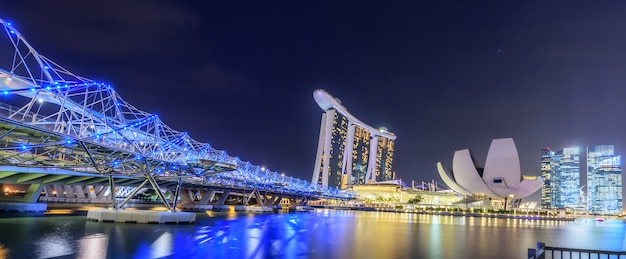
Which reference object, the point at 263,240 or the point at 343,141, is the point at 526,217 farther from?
the point at 263,240

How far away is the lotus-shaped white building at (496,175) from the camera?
99.1 m

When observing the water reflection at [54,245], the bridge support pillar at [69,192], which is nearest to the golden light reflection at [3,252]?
the water reflection at [54,245]

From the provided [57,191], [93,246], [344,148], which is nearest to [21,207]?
[93,246]

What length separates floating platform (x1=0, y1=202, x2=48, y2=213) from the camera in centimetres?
3784

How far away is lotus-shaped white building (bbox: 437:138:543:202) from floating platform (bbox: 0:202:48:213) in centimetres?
8985

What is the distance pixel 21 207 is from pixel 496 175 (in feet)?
308

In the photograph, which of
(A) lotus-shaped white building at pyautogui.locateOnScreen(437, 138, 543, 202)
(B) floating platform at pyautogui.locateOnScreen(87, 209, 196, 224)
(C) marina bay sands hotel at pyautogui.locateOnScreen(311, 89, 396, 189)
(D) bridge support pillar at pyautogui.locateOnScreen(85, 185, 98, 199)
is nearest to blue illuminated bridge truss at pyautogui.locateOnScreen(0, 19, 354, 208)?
(B) floating platform at pyautogui.locateOnScreen(87, 209, 196, 224)

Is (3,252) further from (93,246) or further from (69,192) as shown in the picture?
(69,192)

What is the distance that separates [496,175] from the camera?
102 meters

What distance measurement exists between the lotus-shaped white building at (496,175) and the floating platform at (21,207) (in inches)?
3538

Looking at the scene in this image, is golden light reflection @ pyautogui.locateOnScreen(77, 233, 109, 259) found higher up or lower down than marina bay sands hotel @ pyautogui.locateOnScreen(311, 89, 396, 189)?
lower down

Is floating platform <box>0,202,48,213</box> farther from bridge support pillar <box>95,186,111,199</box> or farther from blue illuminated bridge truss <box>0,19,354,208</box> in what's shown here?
bridge support pillar <box>95,186,111,199</box>

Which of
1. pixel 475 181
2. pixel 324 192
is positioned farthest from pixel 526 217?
pixel 324 192

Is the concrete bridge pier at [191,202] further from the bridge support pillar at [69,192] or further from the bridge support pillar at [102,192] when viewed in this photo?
the bridge support pillar at [69,192]
